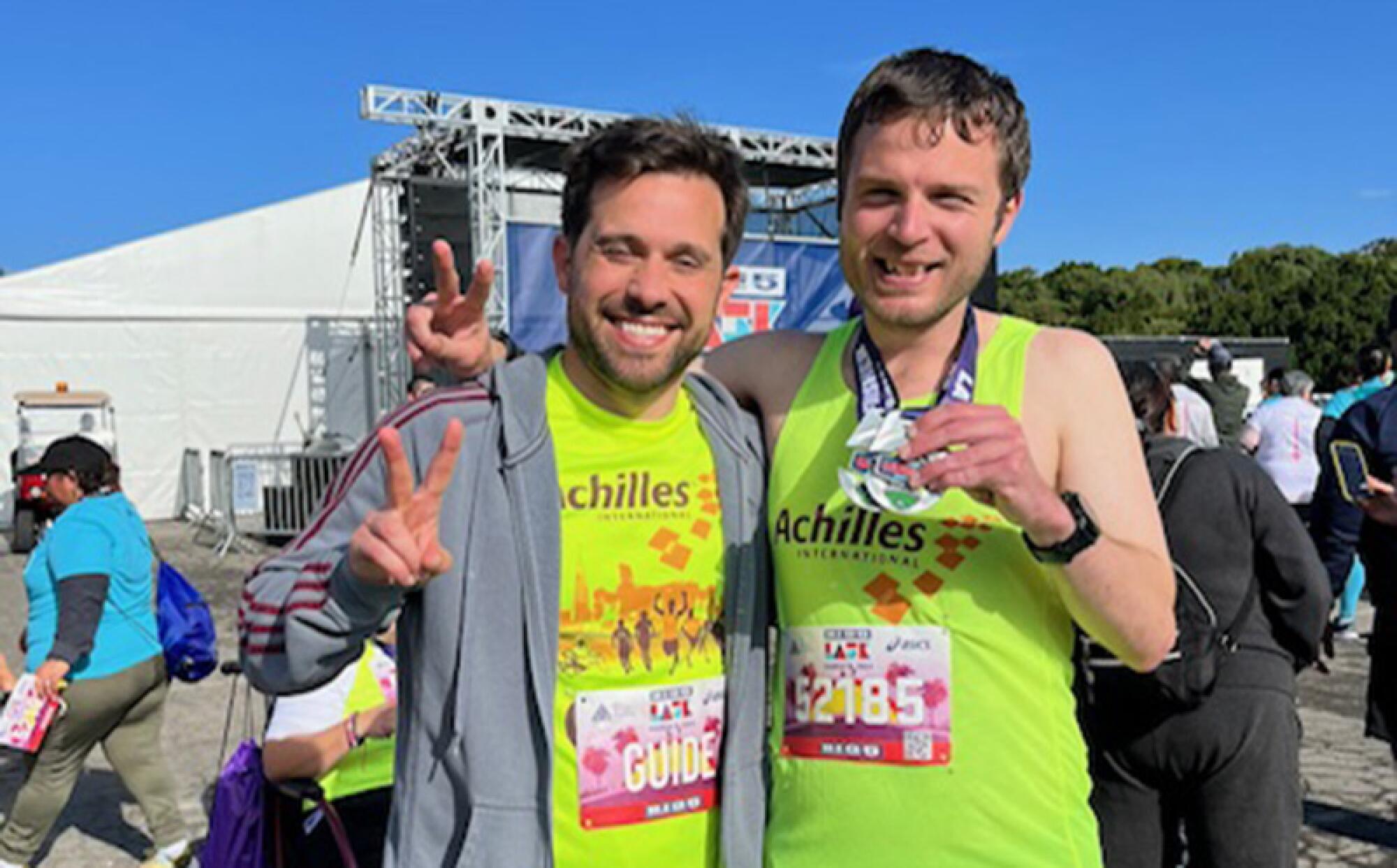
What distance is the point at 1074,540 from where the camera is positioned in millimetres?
1403

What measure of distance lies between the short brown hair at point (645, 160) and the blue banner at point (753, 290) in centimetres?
1225

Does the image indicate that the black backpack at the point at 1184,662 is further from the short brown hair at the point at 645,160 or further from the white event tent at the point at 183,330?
the white event tent at the point at 183,330

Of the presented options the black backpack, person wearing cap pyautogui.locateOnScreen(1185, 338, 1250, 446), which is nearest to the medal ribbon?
the black backpack

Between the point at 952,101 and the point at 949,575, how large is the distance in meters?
0.67

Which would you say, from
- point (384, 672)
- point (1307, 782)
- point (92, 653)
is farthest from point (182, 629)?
point (1307, 782)

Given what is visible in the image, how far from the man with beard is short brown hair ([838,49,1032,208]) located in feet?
1.02

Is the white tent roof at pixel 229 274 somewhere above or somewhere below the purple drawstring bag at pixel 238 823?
above

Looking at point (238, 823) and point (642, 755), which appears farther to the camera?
point (238, 823)

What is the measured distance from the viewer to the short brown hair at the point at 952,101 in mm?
1554

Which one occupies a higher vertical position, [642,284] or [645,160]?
[645,160]

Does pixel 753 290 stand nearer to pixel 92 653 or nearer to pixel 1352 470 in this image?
pixel 92 653

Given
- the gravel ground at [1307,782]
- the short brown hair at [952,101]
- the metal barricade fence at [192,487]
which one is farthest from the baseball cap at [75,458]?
the metal barricade fence at [192,487]

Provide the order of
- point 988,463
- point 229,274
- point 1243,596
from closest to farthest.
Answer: point 988,463
point 1243,596
point 229,274

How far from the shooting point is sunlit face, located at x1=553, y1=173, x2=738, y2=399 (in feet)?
5.57
